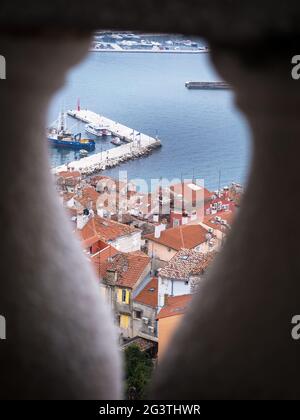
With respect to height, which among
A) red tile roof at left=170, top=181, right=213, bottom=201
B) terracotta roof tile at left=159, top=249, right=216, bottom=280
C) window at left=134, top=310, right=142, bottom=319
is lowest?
window at left=134, top=310, right=142, bottom=319

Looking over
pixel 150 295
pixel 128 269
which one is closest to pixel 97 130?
pixel 128 269

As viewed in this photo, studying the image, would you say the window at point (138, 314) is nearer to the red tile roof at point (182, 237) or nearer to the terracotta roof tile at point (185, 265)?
the terracotta roof tile at point (185, 265)

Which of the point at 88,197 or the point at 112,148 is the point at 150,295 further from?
the point at 112,148

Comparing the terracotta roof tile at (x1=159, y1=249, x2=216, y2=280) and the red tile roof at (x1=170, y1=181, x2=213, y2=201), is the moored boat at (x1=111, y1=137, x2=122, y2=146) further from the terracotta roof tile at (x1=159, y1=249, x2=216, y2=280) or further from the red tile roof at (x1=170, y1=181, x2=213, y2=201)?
the terracotta roof tile at (x1=159, y1=249, x2=216, y2=280)

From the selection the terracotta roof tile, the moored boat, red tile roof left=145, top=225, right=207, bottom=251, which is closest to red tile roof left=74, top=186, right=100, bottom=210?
red tile roof left=145, top=225, right=207, bottom=251
